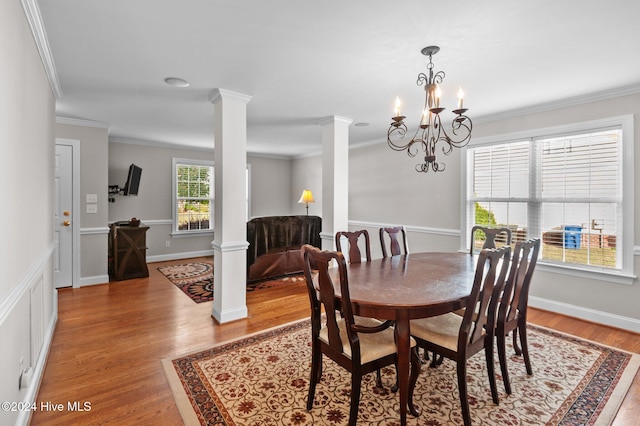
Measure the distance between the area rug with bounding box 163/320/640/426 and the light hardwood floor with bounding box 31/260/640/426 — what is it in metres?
0.14

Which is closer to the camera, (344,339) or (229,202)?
(344,339)

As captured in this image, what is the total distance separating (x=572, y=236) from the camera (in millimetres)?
3467

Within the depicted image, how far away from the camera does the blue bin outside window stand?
3.43 m

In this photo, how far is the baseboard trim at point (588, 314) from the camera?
3.07 metres

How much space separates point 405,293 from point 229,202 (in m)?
2.09

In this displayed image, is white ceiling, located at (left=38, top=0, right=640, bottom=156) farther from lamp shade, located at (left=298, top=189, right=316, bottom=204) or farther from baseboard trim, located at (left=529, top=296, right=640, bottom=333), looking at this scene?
lamp shade, located at (left=298, top=189, right=316, bottom=204)

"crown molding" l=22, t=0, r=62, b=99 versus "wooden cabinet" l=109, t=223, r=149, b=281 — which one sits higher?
"crown molding" l=22, t=0, r=62, b=99

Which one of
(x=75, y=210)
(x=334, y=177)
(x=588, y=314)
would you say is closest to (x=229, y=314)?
(x=334, y=177)

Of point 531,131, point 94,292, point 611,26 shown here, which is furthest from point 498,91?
point 94,292

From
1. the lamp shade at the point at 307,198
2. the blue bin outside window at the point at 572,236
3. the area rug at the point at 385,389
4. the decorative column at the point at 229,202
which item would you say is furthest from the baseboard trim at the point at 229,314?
the lamp shade at the point at 307,198

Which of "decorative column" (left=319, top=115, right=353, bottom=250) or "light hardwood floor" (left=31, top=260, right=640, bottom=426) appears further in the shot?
"decorative column" (left=319, top=115, right=353, bottom=250)

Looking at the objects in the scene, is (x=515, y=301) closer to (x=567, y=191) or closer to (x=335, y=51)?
(x=567, y=191)

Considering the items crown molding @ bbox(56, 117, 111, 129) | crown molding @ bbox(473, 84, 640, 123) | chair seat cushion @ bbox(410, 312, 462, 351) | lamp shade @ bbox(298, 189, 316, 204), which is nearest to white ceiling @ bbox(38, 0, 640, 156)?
crown molding @ bbox(473, 84, 640, 123)

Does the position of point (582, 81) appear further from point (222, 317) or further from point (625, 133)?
point (222, 317)
